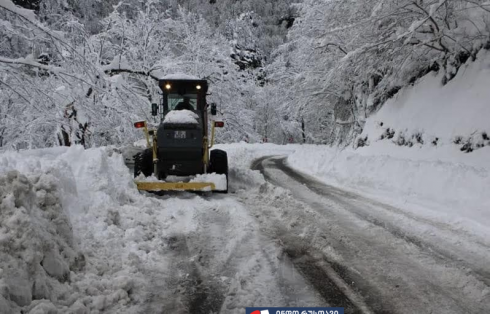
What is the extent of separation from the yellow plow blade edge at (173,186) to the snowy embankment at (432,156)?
12.7 ft

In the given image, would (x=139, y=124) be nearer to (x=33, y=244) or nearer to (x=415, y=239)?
(x=33, y=244)

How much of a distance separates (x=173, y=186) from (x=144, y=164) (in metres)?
1.75

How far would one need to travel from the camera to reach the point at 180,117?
946 centimetres

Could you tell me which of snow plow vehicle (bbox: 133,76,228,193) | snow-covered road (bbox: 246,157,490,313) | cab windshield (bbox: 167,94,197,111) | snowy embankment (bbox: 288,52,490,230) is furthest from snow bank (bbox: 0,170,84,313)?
cab windshield (bbox: 167,94,197,111)

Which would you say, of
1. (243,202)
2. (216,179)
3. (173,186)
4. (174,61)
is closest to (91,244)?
(243,202)

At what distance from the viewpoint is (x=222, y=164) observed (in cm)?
971

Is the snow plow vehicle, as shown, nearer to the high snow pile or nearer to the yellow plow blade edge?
the yellow plow blade edge

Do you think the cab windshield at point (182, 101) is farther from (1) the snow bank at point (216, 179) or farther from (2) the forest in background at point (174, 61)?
(1) the snow bank at point (216, 179)

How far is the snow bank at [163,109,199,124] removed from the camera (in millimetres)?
9398

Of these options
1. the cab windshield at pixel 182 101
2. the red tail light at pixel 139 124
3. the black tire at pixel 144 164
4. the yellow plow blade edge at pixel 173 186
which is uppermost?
the cab windshield at pixel 182 101

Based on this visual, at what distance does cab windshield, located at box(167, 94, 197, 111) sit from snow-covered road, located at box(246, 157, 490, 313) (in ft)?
12.8

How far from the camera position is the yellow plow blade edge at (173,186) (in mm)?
8508

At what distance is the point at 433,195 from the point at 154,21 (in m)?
22.2

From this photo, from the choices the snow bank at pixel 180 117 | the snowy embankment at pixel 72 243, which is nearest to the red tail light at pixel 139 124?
the snow bank at pixel 180 117
